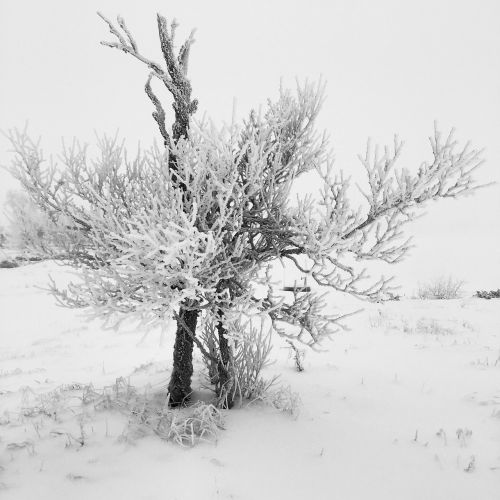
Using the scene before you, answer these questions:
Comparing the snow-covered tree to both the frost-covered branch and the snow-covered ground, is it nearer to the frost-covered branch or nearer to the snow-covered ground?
the frost-covered branch

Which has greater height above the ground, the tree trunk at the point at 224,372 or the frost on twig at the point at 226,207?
the frost on twig at the point at 226,207

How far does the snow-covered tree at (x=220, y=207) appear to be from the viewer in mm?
2818

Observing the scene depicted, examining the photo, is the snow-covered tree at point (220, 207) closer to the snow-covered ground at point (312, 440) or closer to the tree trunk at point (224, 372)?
the tree trunk at point (224, 372)

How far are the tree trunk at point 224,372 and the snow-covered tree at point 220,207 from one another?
0.05ft

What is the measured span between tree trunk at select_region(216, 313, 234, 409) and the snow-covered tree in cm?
2

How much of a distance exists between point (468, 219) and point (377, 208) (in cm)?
8052

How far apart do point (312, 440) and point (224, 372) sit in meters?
1.11

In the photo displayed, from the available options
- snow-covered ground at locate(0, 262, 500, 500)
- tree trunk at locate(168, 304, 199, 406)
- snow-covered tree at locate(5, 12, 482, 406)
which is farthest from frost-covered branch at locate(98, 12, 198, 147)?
snow-covered ground at locate(0, 262, 500, 500)

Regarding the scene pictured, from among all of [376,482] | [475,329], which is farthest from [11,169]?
[475,329]

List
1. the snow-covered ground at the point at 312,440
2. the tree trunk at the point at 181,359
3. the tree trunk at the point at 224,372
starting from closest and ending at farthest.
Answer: the snow-covered ground at the point at 312,440 < the tree trunk at the point at 224,372 < the tree trunk at the point at 181,359

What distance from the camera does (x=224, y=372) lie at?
13.1 ft

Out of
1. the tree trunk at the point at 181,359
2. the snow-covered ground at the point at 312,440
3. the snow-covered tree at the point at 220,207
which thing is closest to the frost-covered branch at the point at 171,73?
the snow-covered tree at the point at 220,207

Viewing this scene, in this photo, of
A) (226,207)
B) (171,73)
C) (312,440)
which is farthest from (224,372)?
(171,73)

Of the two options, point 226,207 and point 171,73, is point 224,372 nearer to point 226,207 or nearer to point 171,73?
point 226,207
